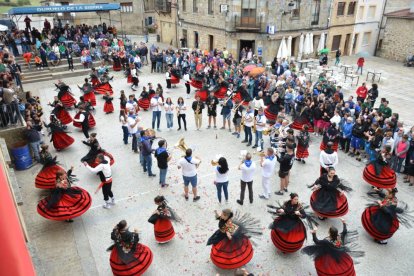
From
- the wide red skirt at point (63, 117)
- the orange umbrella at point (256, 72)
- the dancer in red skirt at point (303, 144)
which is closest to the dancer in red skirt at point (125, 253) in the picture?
the dancer in red skirt at point (303, 144)

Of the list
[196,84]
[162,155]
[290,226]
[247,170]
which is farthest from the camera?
[196,84]

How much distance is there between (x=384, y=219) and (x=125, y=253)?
18.9 feet

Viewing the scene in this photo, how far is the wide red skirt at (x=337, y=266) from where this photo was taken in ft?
21.6

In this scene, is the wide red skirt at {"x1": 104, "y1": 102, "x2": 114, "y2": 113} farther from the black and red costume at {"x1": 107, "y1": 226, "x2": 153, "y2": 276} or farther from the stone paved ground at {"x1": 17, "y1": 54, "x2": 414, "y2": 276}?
the black and red costume at {"x1": 107, "y1": 226, "x2": 153, "y2": 276}

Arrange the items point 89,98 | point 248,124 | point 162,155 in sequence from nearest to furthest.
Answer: point 162,155, point 248,124, point 89,98

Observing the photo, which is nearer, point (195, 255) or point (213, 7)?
point (195, 255)

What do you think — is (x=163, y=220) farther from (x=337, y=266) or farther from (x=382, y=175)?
(x=382, y=175)

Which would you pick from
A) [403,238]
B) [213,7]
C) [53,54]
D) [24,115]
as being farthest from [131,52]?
[403,238]

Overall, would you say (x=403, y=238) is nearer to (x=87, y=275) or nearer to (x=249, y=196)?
(x=249, y=196)

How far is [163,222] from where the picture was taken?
7.88 m

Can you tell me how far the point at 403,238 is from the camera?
8383 millimetres

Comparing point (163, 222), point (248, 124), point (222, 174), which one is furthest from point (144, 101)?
point (163, 222)

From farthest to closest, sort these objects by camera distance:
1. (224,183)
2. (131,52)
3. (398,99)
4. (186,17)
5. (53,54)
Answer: (186,17) < (131,52) < (53,54) < (398,99) < (224,183)

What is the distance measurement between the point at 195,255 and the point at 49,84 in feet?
56.6
